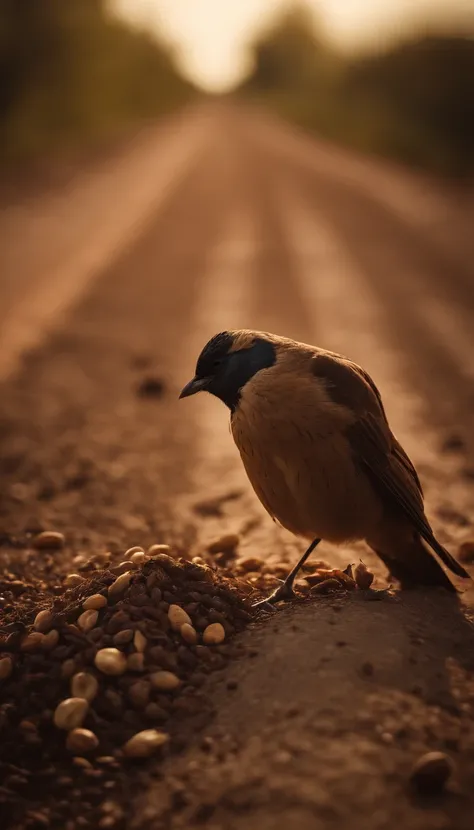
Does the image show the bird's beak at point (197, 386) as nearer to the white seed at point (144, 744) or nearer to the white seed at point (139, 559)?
the white seed at point (139, 559)

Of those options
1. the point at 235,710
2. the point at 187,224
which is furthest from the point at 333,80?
the point at 235,710

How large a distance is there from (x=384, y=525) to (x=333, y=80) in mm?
53090

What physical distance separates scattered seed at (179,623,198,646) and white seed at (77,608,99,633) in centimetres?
34

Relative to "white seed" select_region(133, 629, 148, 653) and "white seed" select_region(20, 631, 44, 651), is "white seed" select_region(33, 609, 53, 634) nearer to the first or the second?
"white seed" select_region(20, 631, 44, 651)

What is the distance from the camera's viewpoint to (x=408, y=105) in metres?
32.1

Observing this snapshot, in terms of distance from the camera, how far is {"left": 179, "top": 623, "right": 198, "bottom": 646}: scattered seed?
10.9ft

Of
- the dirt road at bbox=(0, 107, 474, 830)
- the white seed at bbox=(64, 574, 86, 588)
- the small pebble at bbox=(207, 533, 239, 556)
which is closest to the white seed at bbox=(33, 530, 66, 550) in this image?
the dirt road at bbox=(0, 107, 474, 830)

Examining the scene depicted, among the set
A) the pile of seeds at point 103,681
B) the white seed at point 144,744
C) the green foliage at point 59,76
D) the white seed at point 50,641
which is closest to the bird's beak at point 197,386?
the pile of seeds at point 103,681

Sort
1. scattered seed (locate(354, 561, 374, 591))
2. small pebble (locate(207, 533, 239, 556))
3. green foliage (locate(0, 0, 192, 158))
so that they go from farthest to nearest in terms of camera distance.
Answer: green foliage (locate(0, 0, 192, 158)), small pebble (locate(207, 533, 239, 556)), scattered seed (locate(354, 561, 374, 591))

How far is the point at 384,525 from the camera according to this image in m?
3.89

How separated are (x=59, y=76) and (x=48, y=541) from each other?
32.2 meters

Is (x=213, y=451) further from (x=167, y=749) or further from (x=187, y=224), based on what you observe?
(x=187, y=224)

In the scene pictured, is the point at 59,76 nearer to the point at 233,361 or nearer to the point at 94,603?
the point at 233,361

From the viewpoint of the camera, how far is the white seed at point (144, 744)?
2.91 meters
